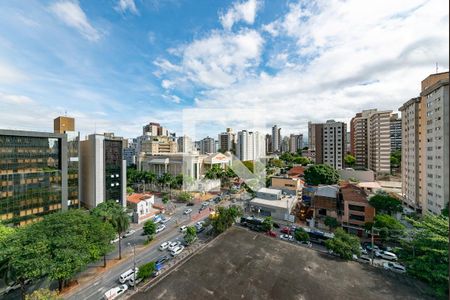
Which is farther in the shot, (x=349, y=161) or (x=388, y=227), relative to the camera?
(x=349, y=161)

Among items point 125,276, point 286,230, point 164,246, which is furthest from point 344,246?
point 125,276

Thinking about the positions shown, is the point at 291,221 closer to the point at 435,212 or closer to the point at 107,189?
the point at 435,212

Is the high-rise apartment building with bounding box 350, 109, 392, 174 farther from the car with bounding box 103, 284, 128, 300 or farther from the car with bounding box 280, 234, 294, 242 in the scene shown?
the car with bounding box 103, 284, 128, 300

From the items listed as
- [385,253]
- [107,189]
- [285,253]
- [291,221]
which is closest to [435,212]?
[385,253]

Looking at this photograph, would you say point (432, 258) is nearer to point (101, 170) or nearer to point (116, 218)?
point (116, 218)

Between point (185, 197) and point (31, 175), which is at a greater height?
point (31, 175)

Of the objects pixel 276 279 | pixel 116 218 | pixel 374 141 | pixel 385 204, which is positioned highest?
pixel 374 141

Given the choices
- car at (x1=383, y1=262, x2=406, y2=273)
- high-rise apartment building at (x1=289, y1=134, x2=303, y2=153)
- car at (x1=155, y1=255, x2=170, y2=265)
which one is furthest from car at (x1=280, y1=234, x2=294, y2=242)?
high-rise apartment building at (x1=289, y1=134, x2=303, y2=153)

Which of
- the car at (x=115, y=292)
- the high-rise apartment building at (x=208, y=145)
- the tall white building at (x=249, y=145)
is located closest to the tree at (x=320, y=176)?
the car at (x=115, y=292)
